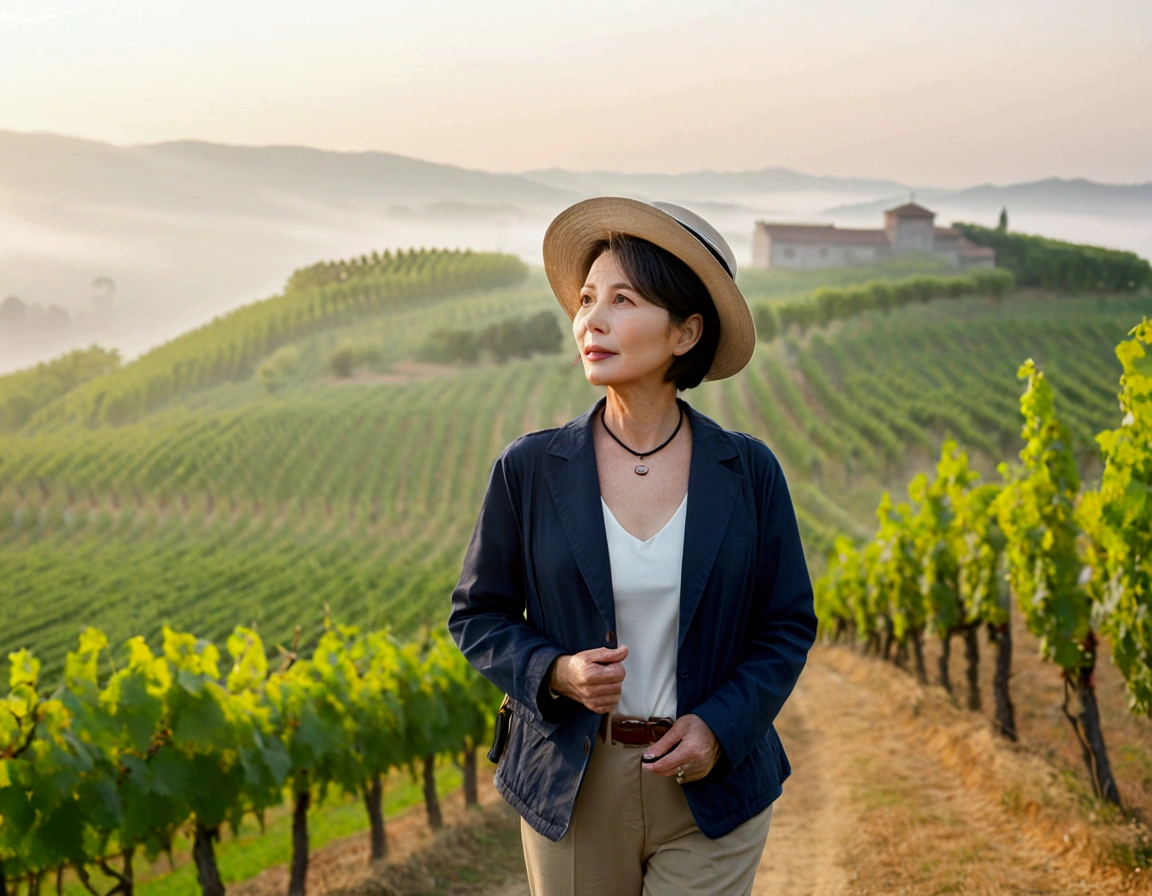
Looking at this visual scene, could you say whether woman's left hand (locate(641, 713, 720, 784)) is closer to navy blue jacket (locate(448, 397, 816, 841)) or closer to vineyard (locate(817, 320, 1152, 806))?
navy blue jacket (locate(448, 397, 816, 841))

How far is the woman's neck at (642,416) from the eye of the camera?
1975 millimetres

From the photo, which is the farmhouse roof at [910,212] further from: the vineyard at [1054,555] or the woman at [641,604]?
the woman at [641,604]

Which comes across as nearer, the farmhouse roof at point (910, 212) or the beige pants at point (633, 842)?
the beige pants at point (633, 842)

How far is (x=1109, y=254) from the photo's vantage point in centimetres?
6134

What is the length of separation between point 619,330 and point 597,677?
0.62m

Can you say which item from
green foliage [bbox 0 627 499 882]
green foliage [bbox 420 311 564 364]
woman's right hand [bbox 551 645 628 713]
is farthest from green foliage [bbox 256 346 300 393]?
woman's right hand [bbox 551 645 628 713]

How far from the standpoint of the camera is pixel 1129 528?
485 centimetres

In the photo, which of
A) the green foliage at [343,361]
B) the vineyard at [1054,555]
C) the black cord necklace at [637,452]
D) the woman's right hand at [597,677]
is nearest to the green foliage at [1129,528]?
the vineyard at [1054,555]

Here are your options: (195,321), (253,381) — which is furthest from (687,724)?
(195,321)

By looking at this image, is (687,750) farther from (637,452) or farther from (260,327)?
(260,327)

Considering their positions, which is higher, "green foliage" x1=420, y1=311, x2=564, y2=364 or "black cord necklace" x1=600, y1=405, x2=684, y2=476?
"black cord necklace" x1=600, y1=405, x2=684, y2=476

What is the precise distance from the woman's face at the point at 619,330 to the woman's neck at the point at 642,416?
4cm

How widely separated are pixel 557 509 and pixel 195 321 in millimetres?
92929

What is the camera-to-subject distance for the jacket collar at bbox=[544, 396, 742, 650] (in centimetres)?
179
